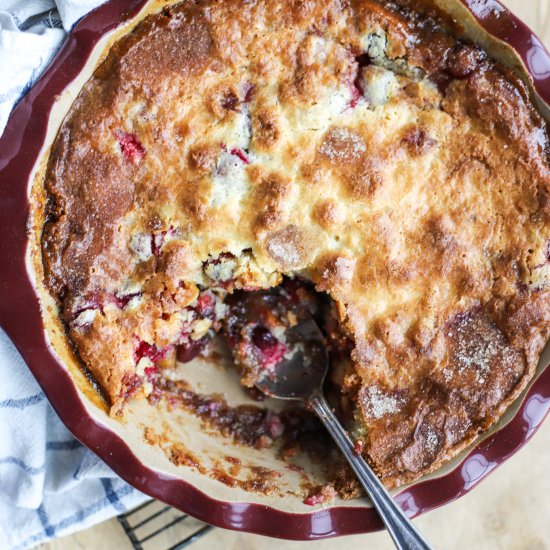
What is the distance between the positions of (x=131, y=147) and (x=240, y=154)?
16.2 inches

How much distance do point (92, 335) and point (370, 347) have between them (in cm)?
106

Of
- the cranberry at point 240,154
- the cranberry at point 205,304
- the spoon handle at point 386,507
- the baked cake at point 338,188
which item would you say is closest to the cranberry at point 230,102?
the baked cake at point 338,188

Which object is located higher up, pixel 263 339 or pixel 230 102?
pixel 230 102

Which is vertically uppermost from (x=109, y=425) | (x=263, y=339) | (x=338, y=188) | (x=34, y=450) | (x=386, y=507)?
(x=338, y=188)

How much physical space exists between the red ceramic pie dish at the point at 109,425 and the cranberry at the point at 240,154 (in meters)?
0.60

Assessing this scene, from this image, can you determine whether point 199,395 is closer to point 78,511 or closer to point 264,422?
point 264,422

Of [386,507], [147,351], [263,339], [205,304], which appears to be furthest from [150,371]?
[386,507]

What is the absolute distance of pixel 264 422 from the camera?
9.86 feet

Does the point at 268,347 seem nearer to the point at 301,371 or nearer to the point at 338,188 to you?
the point at 301,371

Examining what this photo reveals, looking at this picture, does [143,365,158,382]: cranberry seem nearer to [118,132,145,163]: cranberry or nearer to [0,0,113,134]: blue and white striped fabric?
[118,132,145,163]: cranberry

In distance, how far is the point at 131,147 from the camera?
2.54 m

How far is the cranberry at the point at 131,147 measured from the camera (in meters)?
2.54

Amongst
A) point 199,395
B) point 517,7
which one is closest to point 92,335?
point 199,395

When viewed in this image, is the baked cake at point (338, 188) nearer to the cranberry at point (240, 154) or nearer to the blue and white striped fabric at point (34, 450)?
the cranberry at point (240, 154)
